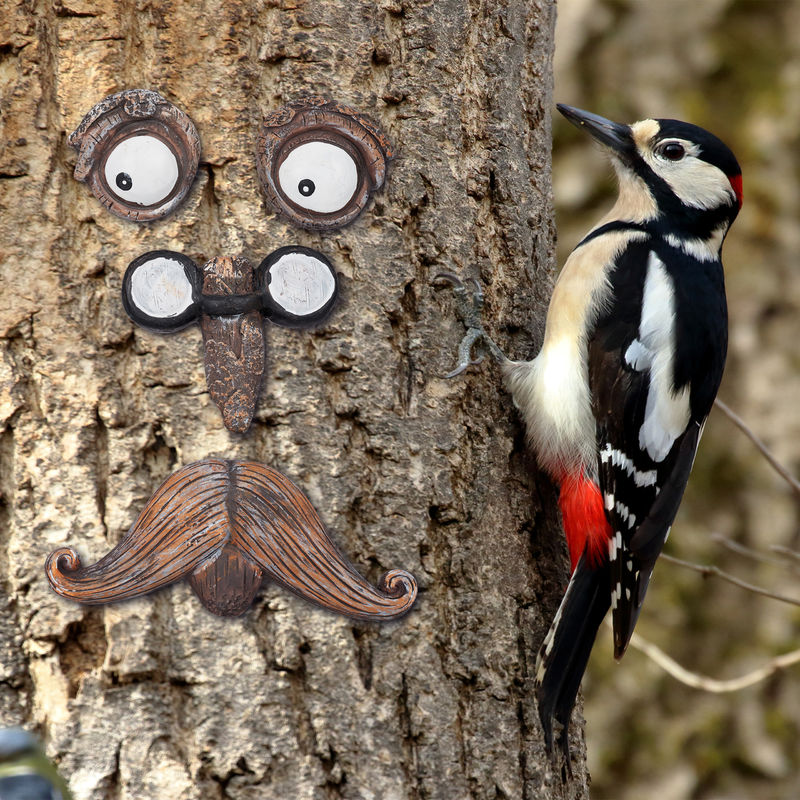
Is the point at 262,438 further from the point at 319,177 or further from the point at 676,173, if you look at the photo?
the point at 676,173

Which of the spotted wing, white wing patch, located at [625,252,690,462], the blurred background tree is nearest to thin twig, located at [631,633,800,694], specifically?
the spotted wing

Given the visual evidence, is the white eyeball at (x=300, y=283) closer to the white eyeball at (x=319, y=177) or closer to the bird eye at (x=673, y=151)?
the white eyeball at (x=319, y=177)

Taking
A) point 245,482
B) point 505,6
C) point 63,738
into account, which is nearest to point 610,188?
point 505,6

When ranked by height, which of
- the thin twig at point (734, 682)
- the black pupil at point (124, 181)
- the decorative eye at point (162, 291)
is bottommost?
the thin twig at point (734, 682)

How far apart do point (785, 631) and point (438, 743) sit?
2679 mm

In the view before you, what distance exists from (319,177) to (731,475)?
9.35 ft

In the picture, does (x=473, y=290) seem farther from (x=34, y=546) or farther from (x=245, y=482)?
(x=34, y=546)

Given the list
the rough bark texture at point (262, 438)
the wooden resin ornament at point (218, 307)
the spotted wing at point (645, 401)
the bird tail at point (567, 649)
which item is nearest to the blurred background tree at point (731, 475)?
the spotted wing at point (645, 401)

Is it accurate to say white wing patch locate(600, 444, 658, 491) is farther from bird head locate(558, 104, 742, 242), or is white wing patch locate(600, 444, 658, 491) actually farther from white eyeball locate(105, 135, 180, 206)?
white eyeball locate(105, 135, 180, 206)

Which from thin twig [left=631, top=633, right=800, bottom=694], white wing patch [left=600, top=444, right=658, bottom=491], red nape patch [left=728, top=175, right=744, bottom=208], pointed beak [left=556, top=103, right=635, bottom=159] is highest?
pointed beak [left=556, top=103, right=635, bottom=159]

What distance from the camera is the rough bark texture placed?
1.87 meters

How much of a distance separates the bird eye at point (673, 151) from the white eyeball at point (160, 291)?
4.70 feet

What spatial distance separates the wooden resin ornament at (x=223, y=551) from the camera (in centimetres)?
190

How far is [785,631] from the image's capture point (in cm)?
420
